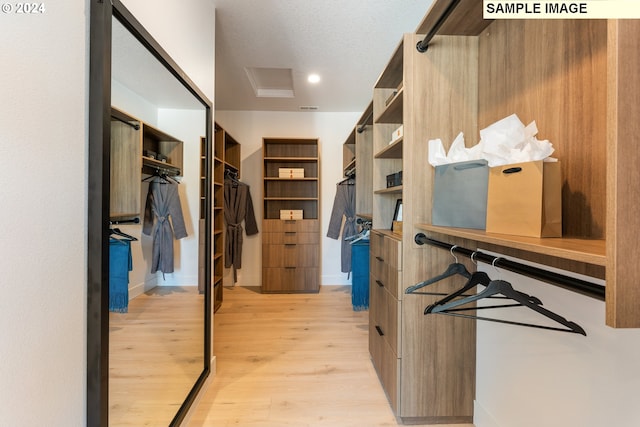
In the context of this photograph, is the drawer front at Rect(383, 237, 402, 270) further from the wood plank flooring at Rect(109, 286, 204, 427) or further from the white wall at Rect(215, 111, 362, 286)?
the white wall at Rect(215, 111, 362, 286)

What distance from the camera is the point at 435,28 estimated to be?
51.0 inches

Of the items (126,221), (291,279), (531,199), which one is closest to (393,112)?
(531,199)

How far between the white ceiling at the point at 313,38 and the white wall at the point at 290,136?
2.21ft

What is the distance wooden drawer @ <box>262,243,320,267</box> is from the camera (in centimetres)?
362

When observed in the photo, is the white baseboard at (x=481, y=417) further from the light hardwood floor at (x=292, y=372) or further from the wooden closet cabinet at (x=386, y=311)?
the wooden closet cabinet at (x=386, y=311)

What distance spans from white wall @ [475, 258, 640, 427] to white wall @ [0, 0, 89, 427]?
1.59m

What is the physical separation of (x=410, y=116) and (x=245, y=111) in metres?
3.01

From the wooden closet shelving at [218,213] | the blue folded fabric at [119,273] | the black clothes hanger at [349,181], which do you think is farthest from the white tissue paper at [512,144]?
the wooden closet shelving at [218,213]

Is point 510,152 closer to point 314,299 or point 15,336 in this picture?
point 15,336

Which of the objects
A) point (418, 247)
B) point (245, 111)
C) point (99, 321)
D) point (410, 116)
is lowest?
point (99, 321)

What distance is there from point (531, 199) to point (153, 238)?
5.07ft

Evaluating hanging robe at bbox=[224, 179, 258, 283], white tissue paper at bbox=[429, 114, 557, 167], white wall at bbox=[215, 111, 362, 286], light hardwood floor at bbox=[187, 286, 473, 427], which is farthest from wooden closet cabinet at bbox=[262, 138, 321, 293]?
white tissue paper at bbox=[429, 114, 557, 167]

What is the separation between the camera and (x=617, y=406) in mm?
814

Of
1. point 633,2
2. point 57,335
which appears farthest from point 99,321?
point 633,2
